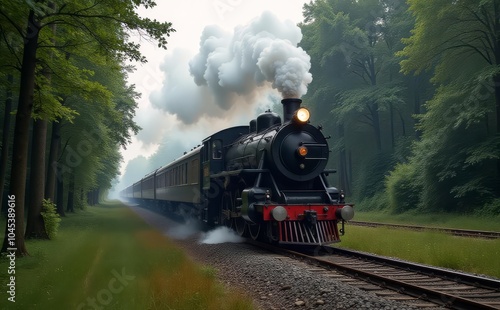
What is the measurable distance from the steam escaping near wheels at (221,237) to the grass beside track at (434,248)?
3.64m

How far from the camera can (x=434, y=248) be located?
10133mm

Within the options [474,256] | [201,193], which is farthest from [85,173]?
[474,256]

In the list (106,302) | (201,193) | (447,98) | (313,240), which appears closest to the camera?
(106,302)

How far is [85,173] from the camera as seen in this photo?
88.0ft

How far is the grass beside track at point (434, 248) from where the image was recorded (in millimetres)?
8539

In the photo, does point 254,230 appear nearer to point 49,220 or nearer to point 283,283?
point 283,283

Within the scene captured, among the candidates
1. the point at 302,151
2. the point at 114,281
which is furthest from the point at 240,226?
the point at 114,281

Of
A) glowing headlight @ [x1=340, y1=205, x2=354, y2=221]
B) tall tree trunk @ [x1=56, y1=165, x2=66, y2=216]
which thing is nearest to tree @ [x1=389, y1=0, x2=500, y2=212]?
glowing headlight @ [x1=340, y1=205, x2=354, y2=221]

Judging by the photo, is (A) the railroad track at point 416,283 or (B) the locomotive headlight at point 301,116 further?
(B) the locomotive headlight at point 301,116

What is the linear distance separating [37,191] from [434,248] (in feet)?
39.3

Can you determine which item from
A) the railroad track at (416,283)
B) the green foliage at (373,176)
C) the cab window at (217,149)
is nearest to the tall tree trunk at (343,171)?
the green foliage at (373,176)

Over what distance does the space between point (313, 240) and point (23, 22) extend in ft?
28.6

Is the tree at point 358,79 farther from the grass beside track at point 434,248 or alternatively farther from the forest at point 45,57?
the forest at point 45,57

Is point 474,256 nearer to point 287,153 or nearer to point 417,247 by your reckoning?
point 417,247
